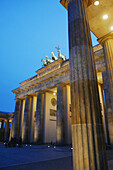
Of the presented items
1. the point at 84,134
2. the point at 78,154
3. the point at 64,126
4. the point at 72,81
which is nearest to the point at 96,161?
the point at 78,154

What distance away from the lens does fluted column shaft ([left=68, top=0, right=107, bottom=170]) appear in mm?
4211

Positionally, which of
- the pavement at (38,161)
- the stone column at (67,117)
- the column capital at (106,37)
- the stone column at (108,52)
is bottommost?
the pavement at (38,161)

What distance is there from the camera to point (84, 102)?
481cm

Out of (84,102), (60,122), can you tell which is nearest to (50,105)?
(60,122)

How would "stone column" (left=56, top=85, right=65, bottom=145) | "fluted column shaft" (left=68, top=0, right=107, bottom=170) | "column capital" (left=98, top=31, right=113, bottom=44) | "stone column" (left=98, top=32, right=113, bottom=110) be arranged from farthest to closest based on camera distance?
"stone column" (left=56, top=85, right=65, bottom=145) < "column capital" (left=98, top=31, right=113, bottom=44) < "stone column" (left=98, top=32, right=113, bottom=110) < "fluted column shaft" (left=68, top=0, right=107, bottom=170)

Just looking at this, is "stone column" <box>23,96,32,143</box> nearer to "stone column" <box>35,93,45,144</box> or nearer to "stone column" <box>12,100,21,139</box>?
"stone column" <box>12,100,21,139</box>

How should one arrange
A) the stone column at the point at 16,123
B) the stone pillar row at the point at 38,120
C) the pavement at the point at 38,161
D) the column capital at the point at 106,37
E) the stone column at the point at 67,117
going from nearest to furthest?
the pavement at the point at 38,161, the column capital at the point at 106,37, the stone pillar row at the point at 38,120, the stone column at the point at 67,117, the stone column at the point at 16,123

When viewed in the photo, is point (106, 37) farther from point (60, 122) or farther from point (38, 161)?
point (60, 122)

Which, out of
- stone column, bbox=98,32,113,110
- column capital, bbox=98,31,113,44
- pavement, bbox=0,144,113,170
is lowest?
pavement, bbox=0,144,113,170

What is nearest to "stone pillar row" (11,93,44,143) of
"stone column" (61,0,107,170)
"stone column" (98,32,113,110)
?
"stone column" (98,32,113,110)

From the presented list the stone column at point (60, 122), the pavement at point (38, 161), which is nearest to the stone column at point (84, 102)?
the pavement at point (38, 161)

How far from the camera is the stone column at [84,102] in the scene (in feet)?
13.8

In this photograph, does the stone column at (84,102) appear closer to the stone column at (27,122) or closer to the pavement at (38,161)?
the pavement at (38,161)

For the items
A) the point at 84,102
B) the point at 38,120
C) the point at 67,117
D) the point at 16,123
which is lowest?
the point at 16,123
